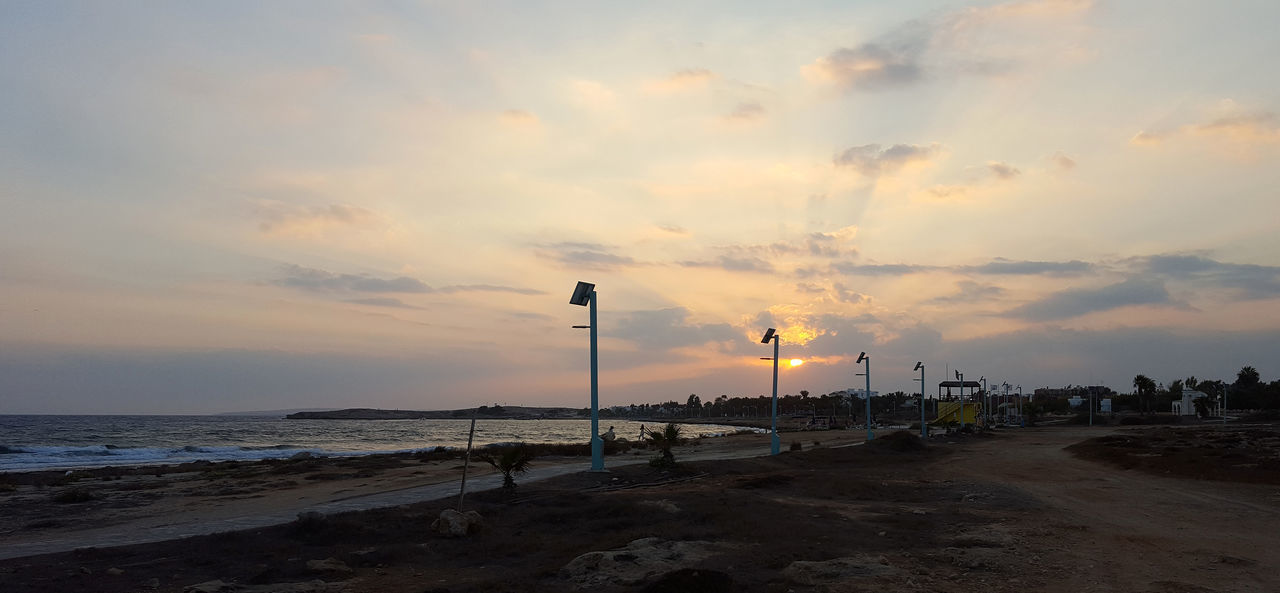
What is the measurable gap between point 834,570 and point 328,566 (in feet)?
21.8

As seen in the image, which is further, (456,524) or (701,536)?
(456,524)

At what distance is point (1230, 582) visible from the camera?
9.22 meters

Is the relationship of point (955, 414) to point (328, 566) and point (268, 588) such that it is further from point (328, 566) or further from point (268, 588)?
point (268, 588)

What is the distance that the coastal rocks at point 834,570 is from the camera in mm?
9250

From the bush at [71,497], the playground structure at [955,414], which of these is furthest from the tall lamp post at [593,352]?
the playground structure at [955,414]

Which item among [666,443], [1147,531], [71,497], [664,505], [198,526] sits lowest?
[71,497]

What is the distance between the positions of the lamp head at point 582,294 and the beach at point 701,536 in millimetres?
4644

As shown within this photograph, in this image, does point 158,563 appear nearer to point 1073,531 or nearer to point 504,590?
point 504,590

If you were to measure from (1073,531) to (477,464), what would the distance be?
23.8 m

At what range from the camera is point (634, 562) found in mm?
10141

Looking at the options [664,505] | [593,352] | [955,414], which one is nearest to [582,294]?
[593,352]

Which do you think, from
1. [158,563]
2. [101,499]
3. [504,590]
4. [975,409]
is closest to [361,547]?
[158,563]

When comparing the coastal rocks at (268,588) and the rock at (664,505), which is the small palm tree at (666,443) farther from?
the coastal rocks at (268,588)

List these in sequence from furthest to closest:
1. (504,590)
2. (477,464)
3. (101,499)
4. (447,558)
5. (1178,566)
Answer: (477,464)
(101,499)
(447,558)
(1178,566)
(504,590)
